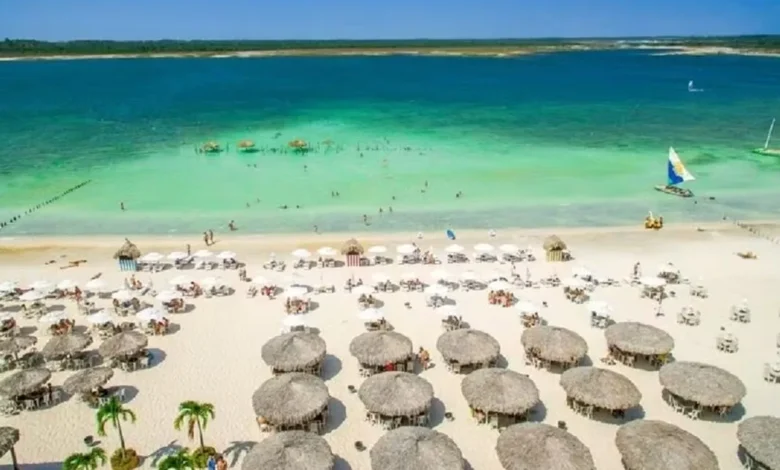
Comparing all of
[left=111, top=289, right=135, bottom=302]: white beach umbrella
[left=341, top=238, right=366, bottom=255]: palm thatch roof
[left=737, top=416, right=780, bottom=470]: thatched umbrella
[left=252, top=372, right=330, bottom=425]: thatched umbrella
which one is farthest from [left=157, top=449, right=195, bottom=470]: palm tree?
[left=341, top=238, right=366, bottom=255]: palm thatch roof

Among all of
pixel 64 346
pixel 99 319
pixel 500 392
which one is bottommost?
pixel 500 392

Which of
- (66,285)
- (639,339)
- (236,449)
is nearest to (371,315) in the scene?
(236,449)

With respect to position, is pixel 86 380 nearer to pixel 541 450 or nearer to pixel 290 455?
pixel 290 455

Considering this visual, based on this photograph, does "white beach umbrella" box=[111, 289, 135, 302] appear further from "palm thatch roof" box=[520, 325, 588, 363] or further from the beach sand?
"palm thatch roof" box=[520, 325, 588, 363]

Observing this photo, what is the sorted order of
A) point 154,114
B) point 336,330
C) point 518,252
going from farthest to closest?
1. point 154,114
2. point 518,252
3. point 336,330

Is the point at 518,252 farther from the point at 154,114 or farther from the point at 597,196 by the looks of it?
the point at 154,114

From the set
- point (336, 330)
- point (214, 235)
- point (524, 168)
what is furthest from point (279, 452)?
point (524, 168)
